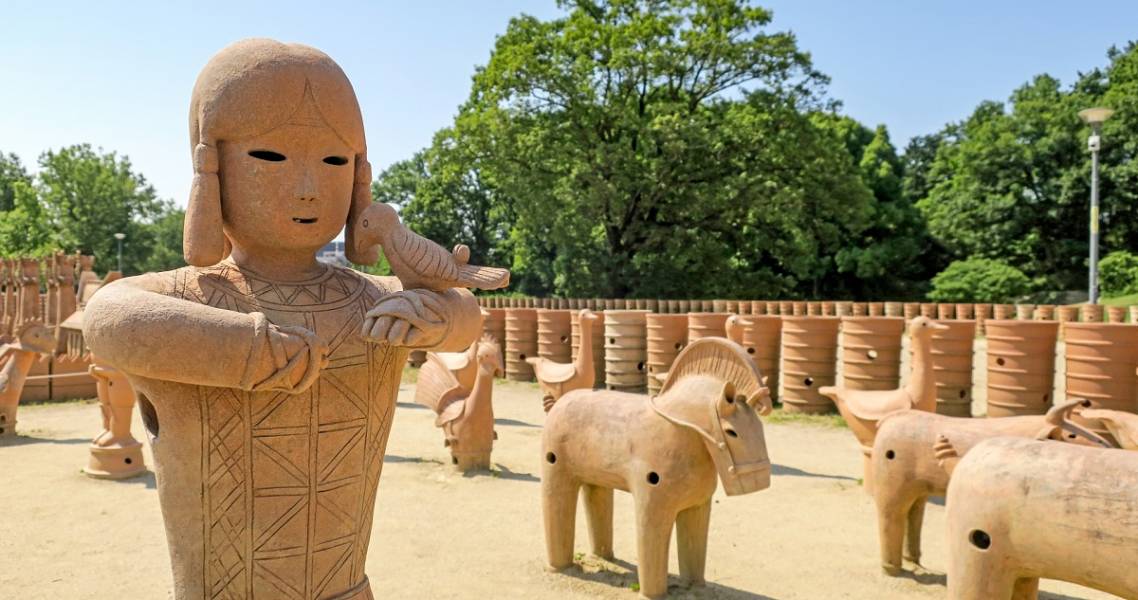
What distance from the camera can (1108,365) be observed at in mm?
8078

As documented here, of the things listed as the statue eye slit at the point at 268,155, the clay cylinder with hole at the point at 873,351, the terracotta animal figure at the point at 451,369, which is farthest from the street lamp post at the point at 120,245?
the statue eye slit at the point at 268,155

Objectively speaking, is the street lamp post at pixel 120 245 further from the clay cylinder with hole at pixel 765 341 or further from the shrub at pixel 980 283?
the shrub at pixel 980 283

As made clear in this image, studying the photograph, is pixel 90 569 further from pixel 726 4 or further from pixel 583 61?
pixel 726 4

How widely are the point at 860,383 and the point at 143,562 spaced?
829cm

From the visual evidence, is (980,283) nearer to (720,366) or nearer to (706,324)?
(706,324)

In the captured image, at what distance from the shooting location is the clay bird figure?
8.51ft

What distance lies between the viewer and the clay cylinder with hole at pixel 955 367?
9.55 meters

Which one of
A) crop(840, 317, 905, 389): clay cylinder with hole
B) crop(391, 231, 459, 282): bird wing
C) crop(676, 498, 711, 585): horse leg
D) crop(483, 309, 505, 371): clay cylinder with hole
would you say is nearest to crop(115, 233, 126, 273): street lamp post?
crop(483, 309, 505, 371): clay cylinder with hole

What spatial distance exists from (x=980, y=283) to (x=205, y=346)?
26.5 m

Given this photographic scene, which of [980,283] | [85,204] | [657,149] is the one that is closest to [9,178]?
[85,204]

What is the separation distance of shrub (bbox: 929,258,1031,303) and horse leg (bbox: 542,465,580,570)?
75.6ft

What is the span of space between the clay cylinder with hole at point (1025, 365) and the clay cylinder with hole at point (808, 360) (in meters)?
2.17

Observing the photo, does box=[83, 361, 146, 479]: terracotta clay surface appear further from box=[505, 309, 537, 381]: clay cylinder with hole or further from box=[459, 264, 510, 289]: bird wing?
box=[505, 309, 537, 381]: clay cylinder with hole

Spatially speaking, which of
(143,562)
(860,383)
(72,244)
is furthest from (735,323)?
(72,244)
